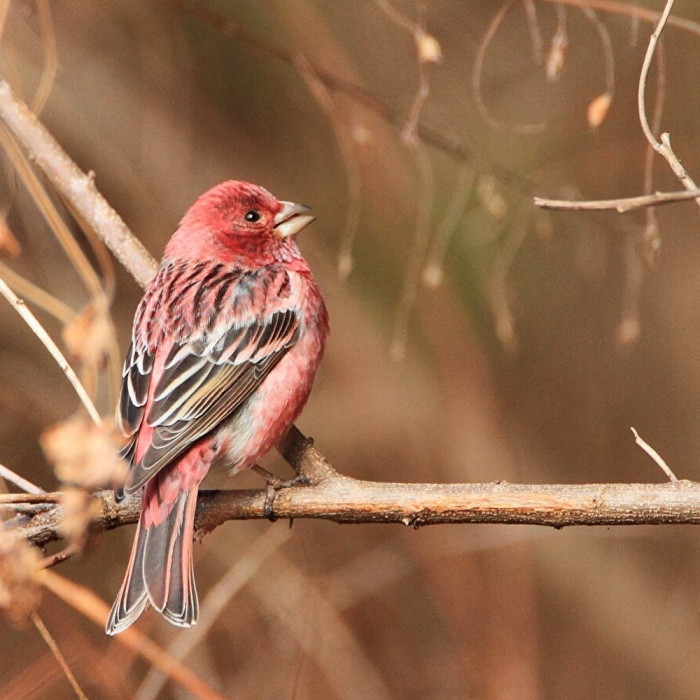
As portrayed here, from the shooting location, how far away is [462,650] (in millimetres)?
7746

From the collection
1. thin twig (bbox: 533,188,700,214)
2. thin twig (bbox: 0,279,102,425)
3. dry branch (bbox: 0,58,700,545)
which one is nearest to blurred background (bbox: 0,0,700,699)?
dry branch (bbox: 0,58,700,545)

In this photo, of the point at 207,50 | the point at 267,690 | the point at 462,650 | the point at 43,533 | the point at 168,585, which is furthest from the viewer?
the point at 207,50

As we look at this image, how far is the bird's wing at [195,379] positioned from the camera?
4.81 meters

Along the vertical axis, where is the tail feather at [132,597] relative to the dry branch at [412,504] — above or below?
below

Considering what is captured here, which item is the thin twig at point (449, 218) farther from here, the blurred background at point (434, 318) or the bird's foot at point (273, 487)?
the bird's foot at point (273, 487)

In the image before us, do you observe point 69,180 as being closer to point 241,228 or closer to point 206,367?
point 241,228

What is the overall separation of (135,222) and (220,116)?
3.75 ft

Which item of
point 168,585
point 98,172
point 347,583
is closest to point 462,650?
point 347,583

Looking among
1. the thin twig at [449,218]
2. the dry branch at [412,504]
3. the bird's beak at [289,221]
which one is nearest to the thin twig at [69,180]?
the bird's beak at [289,221]

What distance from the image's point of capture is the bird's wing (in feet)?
15.8

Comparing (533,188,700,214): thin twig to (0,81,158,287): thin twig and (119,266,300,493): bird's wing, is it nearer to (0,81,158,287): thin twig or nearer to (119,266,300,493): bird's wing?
(119,266,300,493): bird's wing

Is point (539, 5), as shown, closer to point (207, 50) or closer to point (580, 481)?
point (207, 50)

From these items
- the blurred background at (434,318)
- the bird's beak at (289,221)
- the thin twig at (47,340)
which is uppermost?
the thin twig at (47,340)

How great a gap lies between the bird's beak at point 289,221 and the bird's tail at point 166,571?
1755 mm
